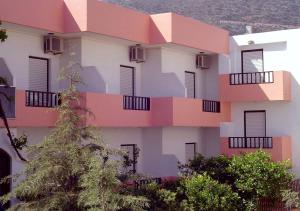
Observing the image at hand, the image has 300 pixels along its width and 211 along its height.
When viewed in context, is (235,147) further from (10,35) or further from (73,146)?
(73,146)

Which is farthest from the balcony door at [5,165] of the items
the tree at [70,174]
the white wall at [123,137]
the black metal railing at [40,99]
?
the tree at [70,174]

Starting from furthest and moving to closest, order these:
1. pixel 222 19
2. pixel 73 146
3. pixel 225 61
Result: pixel 222 19 < pixel 225 61 < pixel 73 146

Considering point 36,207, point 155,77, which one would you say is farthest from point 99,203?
point 155,77

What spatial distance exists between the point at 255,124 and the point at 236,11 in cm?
1918

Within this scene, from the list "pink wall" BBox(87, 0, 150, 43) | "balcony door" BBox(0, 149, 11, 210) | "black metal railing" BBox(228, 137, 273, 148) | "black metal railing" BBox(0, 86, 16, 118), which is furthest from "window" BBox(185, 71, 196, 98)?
"black metal railing" BBox(0, 86, 16, 118)

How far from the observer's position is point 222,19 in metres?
42.1

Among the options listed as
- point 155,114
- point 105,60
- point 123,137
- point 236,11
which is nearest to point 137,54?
point 105,60

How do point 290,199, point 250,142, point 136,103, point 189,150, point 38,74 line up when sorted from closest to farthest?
point 38,74
point 290,199
point 136,103
point 250,142
point 189,150

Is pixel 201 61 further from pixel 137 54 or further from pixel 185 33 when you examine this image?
pixel 137 54

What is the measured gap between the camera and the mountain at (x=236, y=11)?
4059cm

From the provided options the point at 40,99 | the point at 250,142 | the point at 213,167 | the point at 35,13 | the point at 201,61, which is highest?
the point at 35,13

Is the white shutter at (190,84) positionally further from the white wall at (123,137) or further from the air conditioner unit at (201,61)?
the white wall at (123,137)

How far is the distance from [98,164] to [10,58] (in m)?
7.46

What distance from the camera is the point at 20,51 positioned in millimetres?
19484
